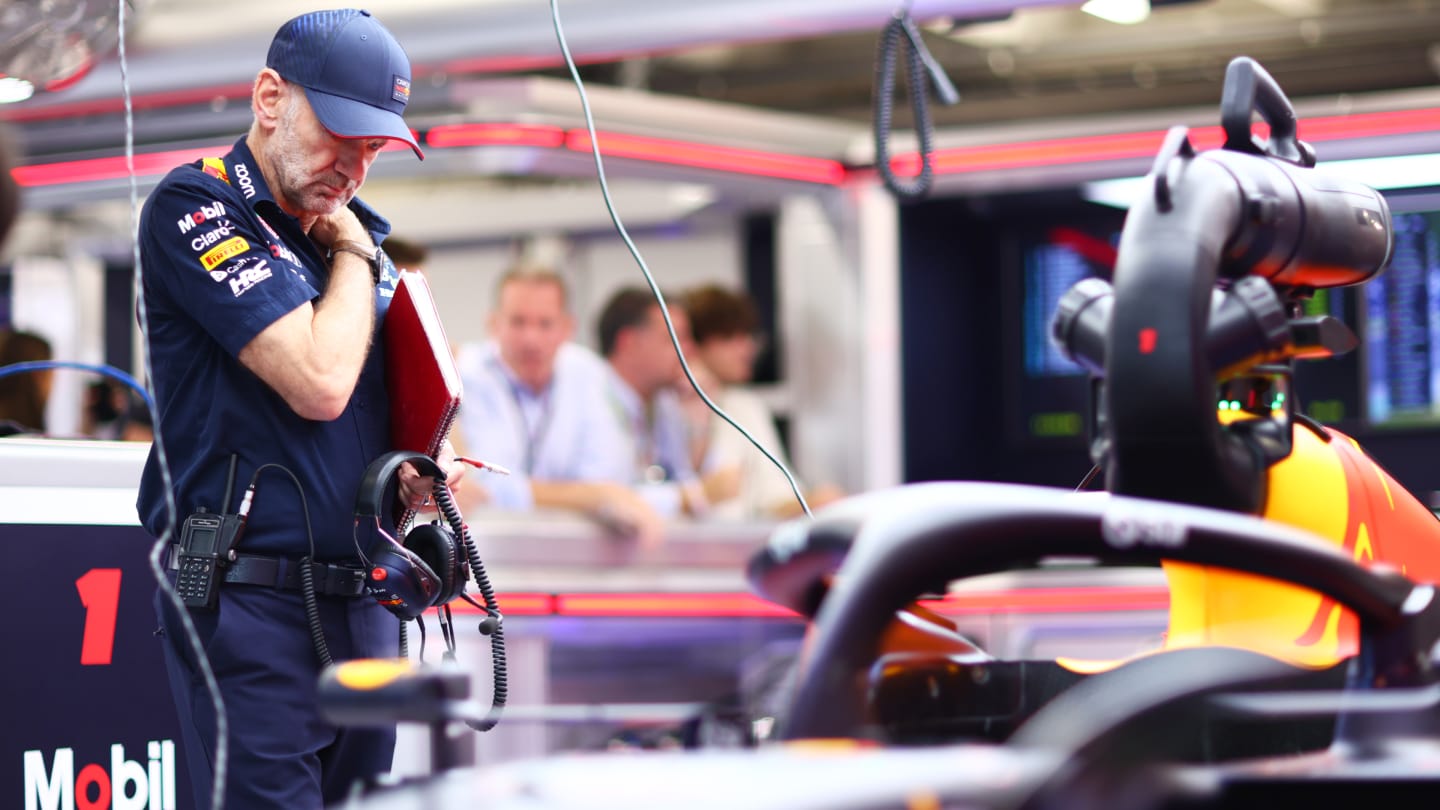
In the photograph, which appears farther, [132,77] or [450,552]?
[132,77]

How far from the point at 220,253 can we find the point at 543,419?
3.36 m

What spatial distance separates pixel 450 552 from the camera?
2570mm

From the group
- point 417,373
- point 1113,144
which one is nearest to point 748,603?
point 1113,144

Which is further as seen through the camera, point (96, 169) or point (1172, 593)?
point (96, 169)

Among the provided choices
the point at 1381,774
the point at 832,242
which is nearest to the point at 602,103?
the point at 832,242

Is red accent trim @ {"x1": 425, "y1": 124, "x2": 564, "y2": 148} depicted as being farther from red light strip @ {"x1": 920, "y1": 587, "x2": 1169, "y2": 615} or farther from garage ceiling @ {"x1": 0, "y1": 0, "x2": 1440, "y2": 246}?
red light strip @ {"x1": 920, "y1": 587, "x2": 1169, "y2": 615}

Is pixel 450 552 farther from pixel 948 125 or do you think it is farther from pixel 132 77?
pixel 948 125

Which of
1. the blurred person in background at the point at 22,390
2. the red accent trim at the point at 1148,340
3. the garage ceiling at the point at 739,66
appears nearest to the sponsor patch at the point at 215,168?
the red accent trim at the point at 1148,340

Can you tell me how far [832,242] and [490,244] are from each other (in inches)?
82.0

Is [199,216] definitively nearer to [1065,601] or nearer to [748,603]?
[748,603]

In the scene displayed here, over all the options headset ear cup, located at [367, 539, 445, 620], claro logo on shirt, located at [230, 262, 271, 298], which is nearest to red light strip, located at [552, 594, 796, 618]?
headset ear cup, located at [367, 539, 445, 620]

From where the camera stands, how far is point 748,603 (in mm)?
5551

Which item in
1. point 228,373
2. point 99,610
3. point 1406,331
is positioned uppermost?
point 228,373

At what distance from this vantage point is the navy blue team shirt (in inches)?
93.3
